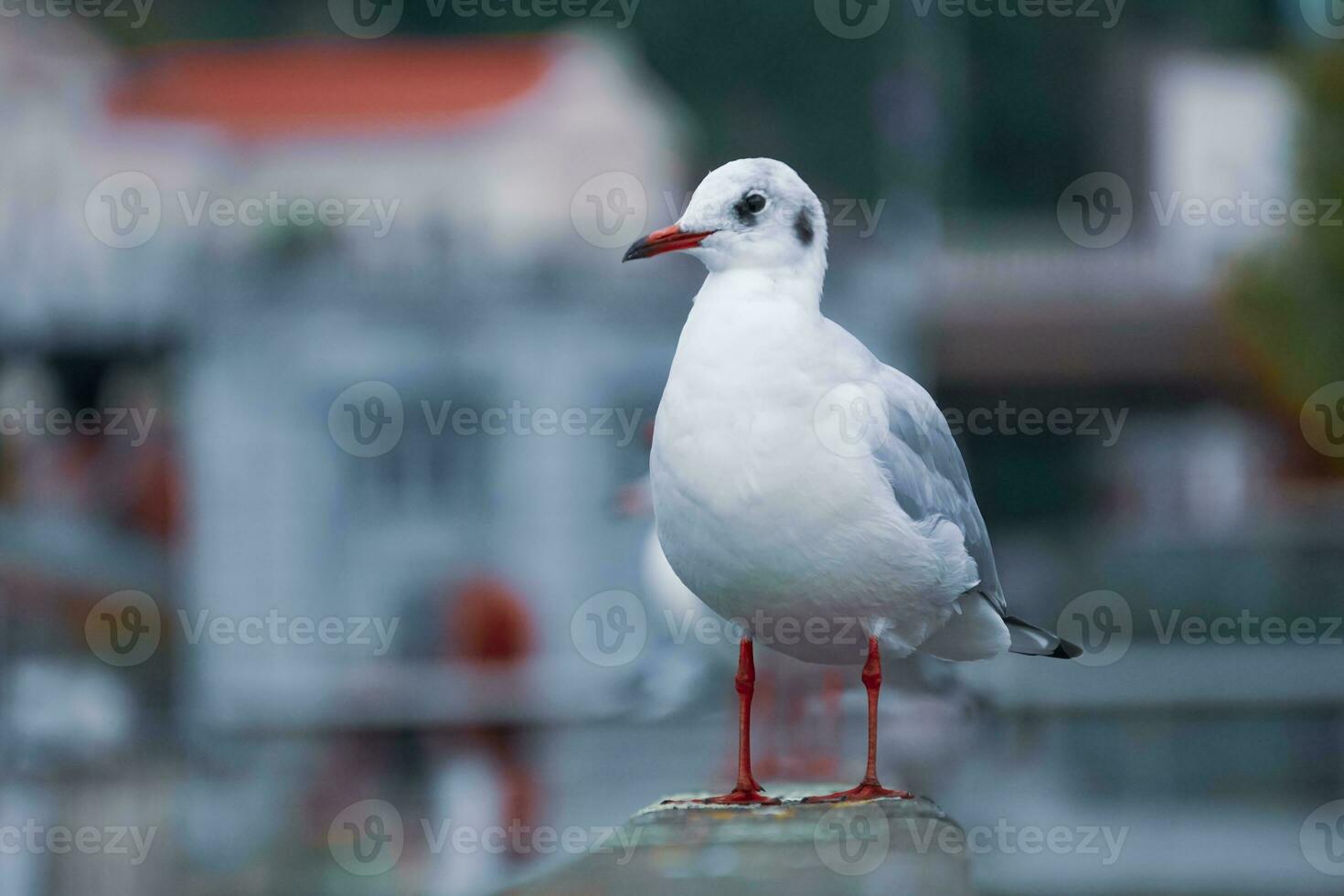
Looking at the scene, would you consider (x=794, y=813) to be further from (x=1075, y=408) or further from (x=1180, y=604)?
(x=1075, y=408)

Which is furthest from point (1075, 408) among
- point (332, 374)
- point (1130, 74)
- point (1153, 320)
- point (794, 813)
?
point (794, 813)
